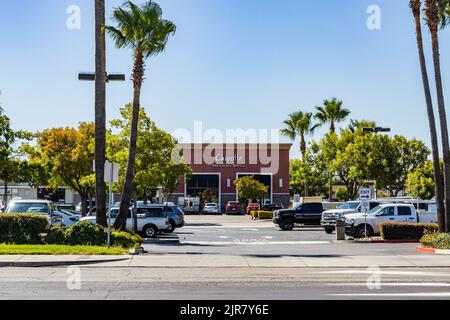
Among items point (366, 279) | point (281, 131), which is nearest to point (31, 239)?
point (366, 279)

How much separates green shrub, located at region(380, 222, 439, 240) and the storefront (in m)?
55.8

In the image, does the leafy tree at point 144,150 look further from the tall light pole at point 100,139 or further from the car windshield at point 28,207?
the tall light pole at point 100,139

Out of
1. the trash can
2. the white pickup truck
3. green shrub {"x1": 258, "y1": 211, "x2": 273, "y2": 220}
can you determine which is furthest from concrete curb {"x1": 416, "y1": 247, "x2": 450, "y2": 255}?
green shrub {"x1": 258, "y1": 211, "x2": 273, "y2": 220}

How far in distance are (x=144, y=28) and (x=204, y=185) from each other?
60550 millimetres

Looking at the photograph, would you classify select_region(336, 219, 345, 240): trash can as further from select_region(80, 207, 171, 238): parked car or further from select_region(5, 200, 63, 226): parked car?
select_region(5, 200, 63, 226): parked car

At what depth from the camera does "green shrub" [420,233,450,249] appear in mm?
21875

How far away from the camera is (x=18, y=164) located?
39125mm

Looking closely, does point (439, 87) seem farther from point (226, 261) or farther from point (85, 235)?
point (85, 235)

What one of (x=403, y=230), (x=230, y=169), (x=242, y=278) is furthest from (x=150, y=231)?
(x=230, y=169)

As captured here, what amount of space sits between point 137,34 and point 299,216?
64.0ft

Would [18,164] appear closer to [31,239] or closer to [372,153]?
[31,239]

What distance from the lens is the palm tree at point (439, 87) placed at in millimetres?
24672

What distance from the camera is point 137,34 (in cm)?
2425
